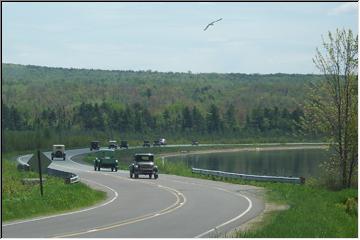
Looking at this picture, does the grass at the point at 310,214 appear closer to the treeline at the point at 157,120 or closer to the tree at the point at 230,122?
the treeline at the point at 157,120

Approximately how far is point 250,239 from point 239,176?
32.1 metres

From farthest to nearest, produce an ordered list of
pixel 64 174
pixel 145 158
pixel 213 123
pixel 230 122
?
pixel 230 122 → pixel 213 123 → pixel 145 158 → pixel 64 174

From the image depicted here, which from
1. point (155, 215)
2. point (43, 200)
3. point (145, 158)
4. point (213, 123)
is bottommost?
point (155, 215)

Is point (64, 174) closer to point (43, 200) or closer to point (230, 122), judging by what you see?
point (43, 200)

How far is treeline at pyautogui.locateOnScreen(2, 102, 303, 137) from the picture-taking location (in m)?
146

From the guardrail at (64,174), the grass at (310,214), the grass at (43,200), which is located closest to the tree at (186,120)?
the guardrail at (64,174)

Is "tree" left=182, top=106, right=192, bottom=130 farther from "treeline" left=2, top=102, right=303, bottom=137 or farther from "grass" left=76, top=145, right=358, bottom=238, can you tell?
"grass" left=76, top=145, right=358, bottom=238

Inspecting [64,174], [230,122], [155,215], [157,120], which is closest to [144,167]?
[64,174]

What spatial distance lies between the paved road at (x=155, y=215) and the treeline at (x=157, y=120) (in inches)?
3864

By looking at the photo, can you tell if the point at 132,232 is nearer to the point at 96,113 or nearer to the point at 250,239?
the point at 250,239

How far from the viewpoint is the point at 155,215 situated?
1093 inches

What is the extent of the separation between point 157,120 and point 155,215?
133 m

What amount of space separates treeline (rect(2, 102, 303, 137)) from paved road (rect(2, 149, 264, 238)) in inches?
3864

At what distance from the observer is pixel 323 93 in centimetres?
4141
